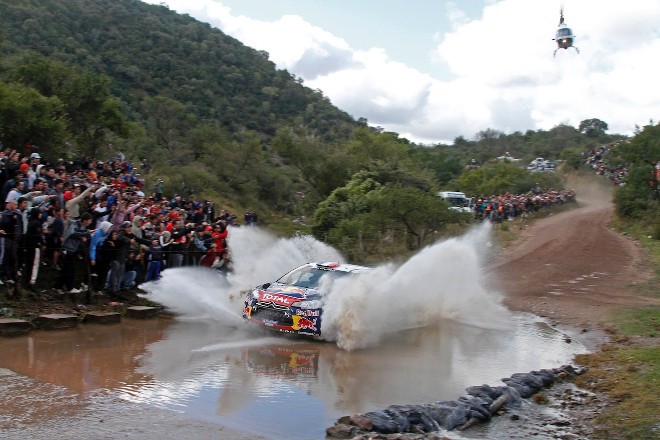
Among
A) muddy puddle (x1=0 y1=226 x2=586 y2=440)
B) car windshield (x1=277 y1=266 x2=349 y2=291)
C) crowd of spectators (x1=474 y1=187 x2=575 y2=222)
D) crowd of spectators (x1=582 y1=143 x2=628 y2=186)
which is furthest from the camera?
crowd of spectators (x1=582 y1=143 x2=628 y2=186)

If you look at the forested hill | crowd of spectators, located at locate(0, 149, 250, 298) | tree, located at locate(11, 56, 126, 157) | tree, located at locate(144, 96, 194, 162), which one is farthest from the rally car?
the forested hill

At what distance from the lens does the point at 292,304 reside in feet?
45.0

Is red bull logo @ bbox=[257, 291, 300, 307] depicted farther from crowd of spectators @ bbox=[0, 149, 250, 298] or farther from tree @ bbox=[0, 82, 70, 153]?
tree @ bbox=[0, 82, 70, 153]

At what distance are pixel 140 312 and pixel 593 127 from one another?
6467 inches

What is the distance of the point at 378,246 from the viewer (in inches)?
1189

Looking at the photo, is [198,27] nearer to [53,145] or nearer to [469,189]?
[469,189]

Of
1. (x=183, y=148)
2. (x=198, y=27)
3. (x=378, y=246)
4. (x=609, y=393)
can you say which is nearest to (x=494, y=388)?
(x=609, y=393)

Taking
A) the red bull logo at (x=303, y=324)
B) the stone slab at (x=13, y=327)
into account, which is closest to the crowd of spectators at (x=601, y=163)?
the red bull logo at (x=303, y=324)

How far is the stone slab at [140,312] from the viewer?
48.1 ft

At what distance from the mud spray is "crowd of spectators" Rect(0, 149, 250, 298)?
1.88 ft

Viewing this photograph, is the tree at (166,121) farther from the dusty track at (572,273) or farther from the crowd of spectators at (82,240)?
the crowd of spectators at (82,240)

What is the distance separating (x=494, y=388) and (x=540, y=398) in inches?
32.3

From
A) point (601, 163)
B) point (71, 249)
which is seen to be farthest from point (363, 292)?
point (601, 163)

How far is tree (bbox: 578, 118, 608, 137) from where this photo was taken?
160 meters
